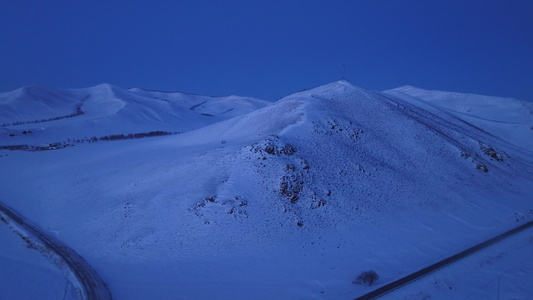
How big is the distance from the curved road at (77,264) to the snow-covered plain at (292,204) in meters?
0.65

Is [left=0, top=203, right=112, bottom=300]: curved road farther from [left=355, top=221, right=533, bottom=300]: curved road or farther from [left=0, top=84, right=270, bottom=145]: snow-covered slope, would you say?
[left=0, top=84, right=270, bottom=145]: snow-covered slope

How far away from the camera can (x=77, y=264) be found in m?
21.1

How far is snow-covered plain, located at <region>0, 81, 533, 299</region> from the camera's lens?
19.7 meters

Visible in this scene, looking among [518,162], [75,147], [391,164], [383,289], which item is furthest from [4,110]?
[518,162]

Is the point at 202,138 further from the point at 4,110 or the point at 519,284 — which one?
the point at 4,110

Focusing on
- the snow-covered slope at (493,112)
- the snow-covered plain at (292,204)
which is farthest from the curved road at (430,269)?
the snow-covered slope at (493,112)

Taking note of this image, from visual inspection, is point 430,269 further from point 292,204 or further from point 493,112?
point 493,112

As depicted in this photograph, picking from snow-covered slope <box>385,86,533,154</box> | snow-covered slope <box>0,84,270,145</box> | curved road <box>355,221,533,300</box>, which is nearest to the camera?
curved road <box>355,221,533,300</box>

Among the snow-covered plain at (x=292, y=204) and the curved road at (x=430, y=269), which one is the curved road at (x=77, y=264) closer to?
the snow-covered plain at (x=292, y=204)

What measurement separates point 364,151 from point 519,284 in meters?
18.4

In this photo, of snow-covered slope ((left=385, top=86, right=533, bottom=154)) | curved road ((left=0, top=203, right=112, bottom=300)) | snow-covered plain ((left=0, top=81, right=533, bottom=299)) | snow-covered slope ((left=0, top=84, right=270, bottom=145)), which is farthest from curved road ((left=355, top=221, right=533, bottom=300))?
snow-covered slope ((left=0, top=84, right=270, bottom=145))

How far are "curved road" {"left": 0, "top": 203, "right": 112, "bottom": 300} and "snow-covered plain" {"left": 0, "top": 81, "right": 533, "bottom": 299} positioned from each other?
25.7 inches

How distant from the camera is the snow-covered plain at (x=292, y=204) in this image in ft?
64.6

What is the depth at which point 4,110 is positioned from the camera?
91.8 metres
